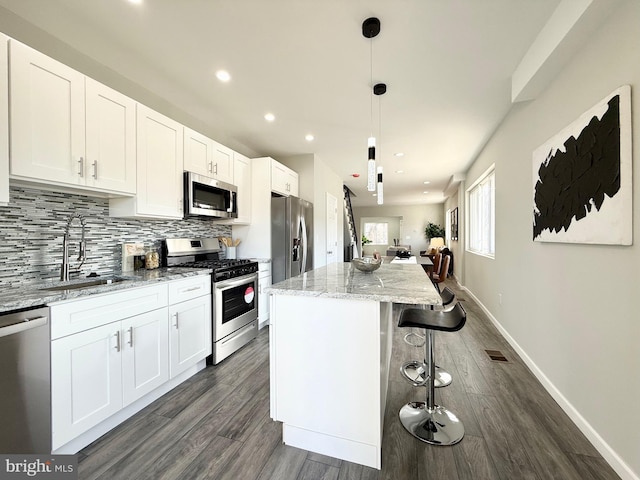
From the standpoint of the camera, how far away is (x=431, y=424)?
166 centimetres

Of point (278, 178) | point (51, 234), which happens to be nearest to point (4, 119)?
point (51, 234)

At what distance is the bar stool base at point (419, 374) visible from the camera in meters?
2.06

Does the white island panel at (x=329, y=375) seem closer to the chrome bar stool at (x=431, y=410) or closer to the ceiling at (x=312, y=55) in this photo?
the chrome bar stool at (x=431, y=410)

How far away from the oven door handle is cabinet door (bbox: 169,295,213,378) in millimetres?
127

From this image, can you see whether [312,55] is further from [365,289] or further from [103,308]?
[103,308]

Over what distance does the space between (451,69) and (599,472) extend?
283 centimetres

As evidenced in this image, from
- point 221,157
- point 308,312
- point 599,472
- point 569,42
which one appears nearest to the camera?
point 599,472

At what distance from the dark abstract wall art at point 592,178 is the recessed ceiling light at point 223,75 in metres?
2.62

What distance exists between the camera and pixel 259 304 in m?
3.24

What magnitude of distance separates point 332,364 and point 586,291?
1.67 metres

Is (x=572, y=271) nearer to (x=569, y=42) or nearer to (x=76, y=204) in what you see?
(x=569, y=42)

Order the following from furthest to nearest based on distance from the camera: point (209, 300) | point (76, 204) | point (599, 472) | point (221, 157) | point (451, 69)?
point (221, 157), point (209, 300), point (451, 69), point (76, 204), point (599, 472)

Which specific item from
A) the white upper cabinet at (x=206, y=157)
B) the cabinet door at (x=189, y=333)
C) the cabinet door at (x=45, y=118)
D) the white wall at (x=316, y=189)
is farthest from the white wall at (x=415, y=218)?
the cabinet door at (x=45, y=118)

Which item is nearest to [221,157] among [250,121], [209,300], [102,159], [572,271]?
[250,121]
